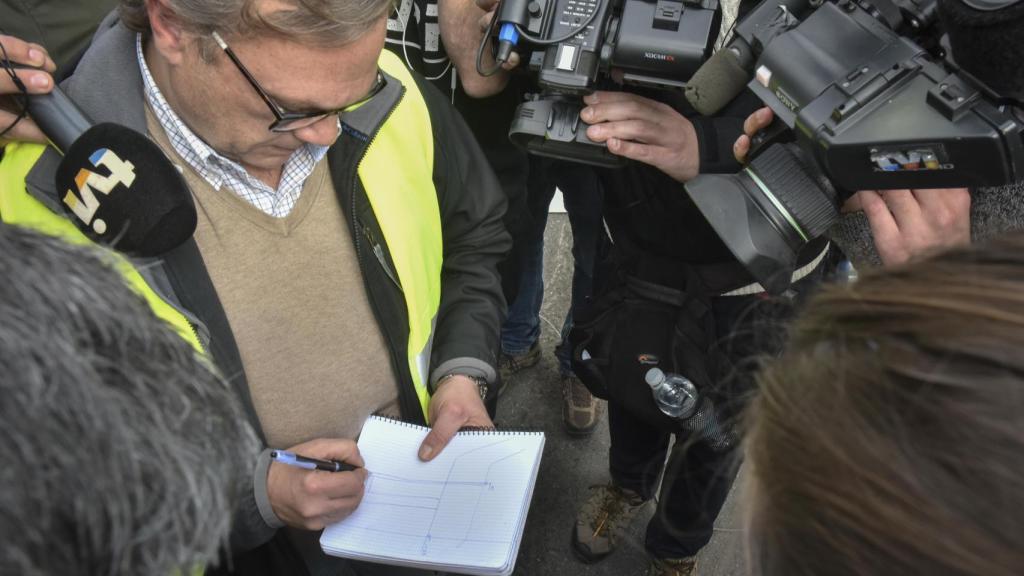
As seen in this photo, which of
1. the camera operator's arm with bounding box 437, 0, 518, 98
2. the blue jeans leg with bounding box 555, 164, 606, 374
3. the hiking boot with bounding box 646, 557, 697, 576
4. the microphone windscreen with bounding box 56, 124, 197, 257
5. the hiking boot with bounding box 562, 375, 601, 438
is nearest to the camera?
the microphone windscreen with bounding box 56, 124, 197, 257

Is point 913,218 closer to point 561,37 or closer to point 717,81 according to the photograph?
point 717,81

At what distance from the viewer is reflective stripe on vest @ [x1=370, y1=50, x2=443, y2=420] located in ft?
4.93

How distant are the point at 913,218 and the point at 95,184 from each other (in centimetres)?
129

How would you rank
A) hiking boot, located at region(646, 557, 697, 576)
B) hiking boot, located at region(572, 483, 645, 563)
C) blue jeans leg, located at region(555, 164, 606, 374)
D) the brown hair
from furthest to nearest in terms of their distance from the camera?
1. blue jeans leg, located at region(555, 164, 606, 374)
2. hiking boot, located at region(572, 483, 645, 563)
3. hiking boot, located at region(646, 557, 697, 576)
4. the brown hair

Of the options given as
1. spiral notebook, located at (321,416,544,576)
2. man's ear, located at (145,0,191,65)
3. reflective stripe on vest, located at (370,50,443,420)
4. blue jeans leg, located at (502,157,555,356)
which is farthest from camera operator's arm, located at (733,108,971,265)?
blue jeans leg, located at (502,157,555,356)

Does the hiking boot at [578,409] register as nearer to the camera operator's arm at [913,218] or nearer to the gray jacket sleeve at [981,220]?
the gray jacket sleeve at [981,220]

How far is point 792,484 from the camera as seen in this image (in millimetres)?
662

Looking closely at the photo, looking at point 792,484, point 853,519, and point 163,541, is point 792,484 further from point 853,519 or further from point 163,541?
point 163,541

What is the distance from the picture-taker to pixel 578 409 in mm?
2783

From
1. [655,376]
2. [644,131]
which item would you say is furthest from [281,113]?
[655,376]

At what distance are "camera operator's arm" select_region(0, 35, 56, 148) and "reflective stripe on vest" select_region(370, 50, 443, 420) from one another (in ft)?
1.74

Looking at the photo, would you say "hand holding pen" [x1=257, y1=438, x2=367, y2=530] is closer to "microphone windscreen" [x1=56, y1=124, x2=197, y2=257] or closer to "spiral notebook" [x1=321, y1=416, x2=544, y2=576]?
"spiral notebook" [x1=321, y1=416, x2=544, y2=576]

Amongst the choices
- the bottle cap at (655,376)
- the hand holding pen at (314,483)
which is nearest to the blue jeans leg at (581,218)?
the bottle cap at (655,376)

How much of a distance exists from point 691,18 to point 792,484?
3.43 feet
